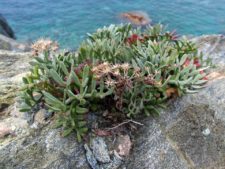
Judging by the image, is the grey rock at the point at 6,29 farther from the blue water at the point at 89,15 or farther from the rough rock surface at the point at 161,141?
the rough rock surface at the point at 161,141

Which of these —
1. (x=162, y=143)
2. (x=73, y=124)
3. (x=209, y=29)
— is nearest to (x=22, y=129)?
(x=73, y=124)

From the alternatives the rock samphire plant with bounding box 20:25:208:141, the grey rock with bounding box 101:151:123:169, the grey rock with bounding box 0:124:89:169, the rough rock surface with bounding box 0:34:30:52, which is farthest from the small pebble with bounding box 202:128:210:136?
the rough rock surface with bounding box 0:34:30:52

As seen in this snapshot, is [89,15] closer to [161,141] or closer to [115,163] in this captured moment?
[161,141]

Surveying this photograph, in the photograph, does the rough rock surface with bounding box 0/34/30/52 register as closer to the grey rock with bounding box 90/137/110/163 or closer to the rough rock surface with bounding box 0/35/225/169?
the rough rock surface with bounding box 0/35/225/169

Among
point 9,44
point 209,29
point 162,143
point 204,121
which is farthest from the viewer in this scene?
point 209,29

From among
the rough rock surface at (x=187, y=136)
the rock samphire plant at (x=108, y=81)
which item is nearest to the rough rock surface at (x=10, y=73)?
the rock samphire plant at (x=108, y=81)

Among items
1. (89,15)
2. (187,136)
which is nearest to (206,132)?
(187,136)

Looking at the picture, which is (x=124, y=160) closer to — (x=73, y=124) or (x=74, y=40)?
(x=73, y=124)
